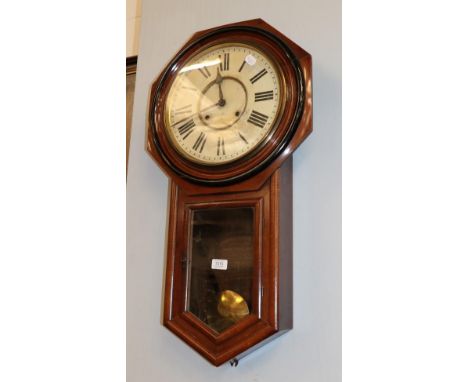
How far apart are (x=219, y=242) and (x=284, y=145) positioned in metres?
0.26

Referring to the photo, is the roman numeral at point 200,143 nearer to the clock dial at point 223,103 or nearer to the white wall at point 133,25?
the clock dial at point 223,103

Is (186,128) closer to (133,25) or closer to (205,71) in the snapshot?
(205,71)

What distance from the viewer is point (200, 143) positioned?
1.02 m

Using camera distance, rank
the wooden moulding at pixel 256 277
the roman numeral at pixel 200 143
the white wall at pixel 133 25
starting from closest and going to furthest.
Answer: the wooden moulding at pixel 256 277, the roman numeral at pixel 200 143, the white wall at pixel 133 25

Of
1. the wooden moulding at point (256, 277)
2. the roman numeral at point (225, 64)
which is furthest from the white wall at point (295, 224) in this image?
the roman numeral at point (225, 64)

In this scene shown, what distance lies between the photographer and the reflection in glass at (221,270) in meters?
0.94

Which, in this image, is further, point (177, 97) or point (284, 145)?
point (177, 97)

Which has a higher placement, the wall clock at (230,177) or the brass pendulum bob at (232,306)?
the wall clock at (230,177)

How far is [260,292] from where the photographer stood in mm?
904

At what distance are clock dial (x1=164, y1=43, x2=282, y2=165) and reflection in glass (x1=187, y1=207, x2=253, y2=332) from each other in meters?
0.13

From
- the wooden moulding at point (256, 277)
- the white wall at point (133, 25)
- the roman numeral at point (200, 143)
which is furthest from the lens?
the white wall at point (133, 25)
